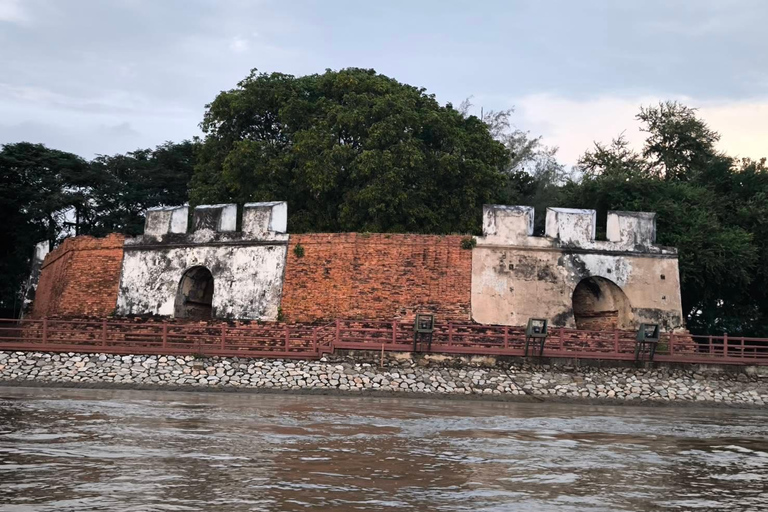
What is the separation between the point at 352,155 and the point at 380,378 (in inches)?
335

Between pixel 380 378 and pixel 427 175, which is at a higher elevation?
pixel 427 175

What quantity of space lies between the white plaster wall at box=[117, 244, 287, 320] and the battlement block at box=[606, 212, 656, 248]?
810cm

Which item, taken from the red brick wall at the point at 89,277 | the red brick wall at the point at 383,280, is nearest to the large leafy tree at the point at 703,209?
the red brick wall at the point at 383,280

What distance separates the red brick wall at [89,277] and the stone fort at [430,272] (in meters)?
0.77

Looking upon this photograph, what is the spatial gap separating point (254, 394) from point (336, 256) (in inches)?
182

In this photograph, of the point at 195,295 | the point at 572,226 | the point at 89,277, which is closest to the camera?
the point at 572,226

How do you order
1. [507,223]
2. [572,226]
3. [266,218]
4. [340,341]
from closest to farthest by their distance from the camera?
[340,341] < [507,223] < [572,226] < [266,218]

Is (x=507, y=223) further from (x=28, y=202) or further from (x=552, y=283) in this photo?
(x=28, y=202)

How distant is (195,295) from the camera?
82.3 ft

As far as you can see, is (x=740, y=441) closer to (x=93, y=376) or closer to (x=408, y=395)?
(x=408, y=395)

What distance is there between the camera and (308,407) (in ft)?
55.3

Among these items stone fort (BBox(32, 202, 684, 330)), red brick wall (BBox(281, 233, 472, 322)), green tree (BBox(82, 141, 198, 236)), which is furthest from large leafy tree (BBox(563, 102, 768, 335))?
green tree (BBox(82, 141, 198, 236))

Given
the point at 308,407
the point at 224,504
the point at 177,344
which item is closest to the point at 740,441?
the point at 308,407

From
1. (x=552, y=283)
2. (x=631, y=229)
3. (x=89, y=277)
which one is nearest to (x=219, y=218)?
(x=89, y=277)
